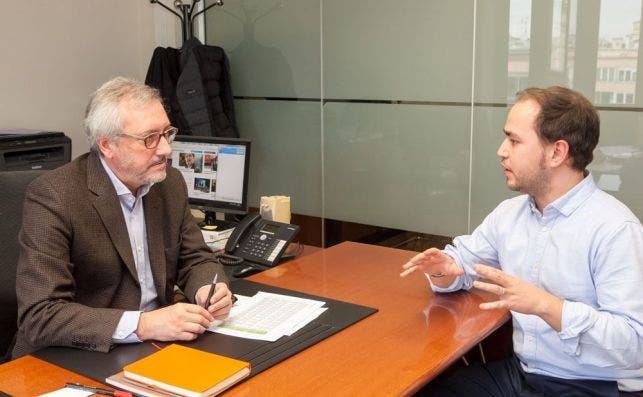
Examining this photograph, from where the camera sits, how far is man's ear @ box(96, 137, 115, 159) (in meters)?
1.91

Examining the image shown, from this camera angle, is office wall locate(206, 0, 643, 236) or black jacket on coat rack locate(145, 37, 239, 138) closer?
office wall locate(206, 0, 643, 236)

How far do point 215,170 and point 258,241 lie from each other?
478 millimetres

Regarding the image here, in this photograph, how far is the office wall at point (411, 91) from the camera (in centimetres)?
330

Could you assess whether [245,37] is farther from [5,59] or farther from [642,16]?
[642,16]

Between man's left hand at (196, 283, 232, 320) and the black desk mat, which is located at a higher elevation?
man's left hand at (196, 283, 232, 320)

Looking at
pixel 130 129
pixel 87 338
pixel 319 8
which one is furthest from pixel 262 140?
pixel 87 338

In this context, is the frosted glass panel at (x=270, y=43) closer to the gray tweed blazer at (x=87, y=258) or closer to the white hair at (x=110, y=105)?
the gray tweed blazer at (x=87, y=258)

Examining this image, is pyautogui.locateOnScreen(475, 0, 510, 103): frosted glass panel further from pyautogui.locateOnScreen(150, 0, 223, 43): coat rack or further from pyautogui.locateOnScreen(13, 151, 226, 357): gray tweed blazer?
pyautogui.locateOnScreen(13, 151, 226, 357): gray tweed blazer

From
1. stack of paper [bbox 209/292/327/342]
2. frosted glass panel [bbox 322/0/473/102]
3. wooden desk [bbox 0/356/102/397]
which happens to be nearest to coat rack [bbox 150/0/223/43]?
frosted glass panel [bbox 322/0/473/102]

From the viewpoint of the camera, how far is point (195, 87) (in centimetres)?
439

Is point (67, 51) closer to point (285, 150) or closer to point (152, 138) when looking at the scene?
point (285, 150)

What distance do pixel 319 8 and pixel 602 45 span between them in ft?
5.67

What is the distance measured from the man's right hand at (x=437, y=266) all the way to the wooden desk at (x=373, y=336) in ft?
0.17

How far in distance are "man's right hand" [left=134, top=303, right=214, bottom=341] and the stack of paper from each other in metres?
0.09
